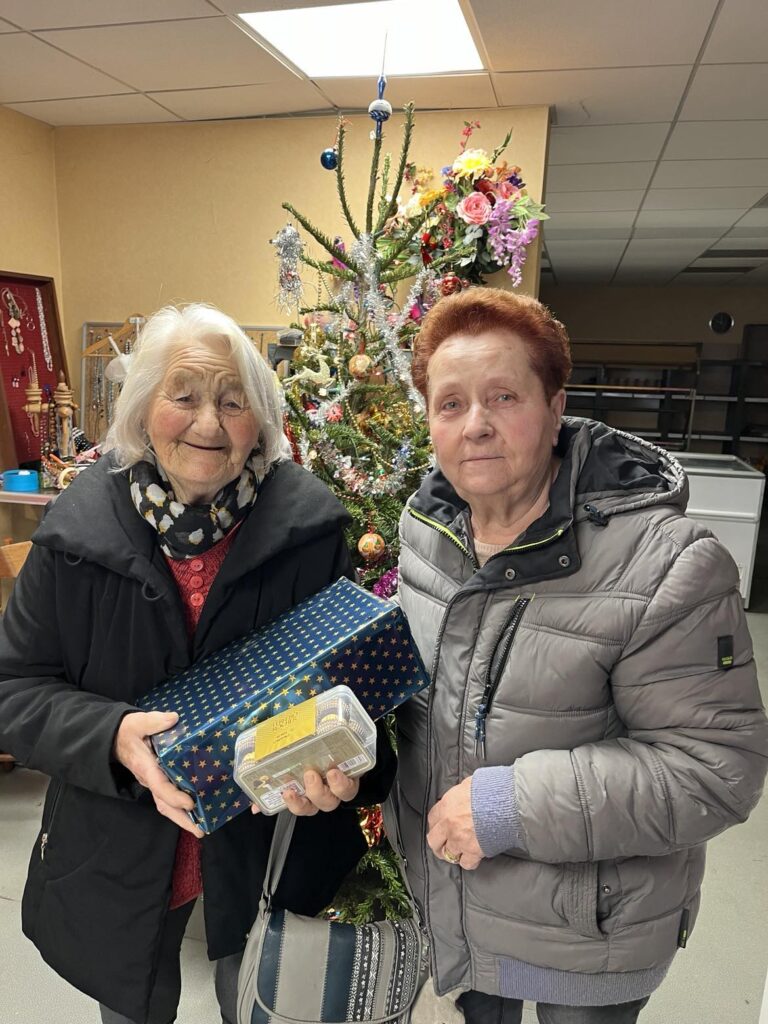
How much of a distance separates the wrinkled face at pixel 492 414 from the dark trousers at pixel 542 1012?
83cm

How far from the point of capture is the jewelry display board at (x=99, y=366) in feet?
12.0

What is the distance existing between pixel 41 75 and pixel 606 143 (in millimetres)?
2660

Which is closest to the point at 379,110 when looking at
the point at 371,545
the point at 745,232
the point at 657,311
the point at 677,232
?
the point at 371,545

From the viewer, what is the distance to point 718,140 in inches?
147

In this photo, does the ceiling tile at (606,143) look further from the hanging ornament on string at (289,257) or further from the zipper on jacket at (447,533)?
the zipper on jacket at (447,533)

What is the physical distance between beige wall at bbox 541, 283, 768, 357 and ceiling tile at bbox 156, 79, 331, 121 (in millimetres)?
7711

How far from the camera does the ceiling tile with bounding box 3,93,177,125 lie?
129 inches

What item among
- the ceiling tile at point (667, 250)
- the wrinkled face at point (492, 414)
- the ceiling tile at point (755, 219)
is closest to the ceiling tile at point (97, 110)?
Result: the wrinkled face at point (492, 414)

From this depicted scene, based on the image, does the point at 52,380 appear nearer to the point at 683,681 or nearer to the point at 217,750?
the point at 217,750

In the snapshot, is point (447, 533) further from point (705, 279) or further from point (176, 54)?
point (705, 279)

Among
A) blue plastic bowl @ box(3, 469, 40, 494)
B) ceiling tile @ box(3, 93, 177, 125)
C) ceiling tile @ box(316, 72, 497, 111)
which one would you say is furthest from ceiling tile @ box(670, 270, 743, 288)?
blue plastic bowl @ box(3, 469, 40, 494)

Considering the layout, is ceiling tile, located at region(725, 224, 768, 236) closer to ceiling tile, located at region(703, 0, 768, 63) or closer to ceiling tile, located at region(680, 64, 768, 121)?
ceiling tile, located at region(680, 64, 768, 121)

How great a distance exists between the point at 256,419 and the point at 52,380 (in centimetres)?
280

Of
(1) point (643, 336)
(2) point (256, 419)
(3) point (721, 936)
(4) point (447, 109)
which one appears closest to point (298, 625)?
(2) point (256, 419)
